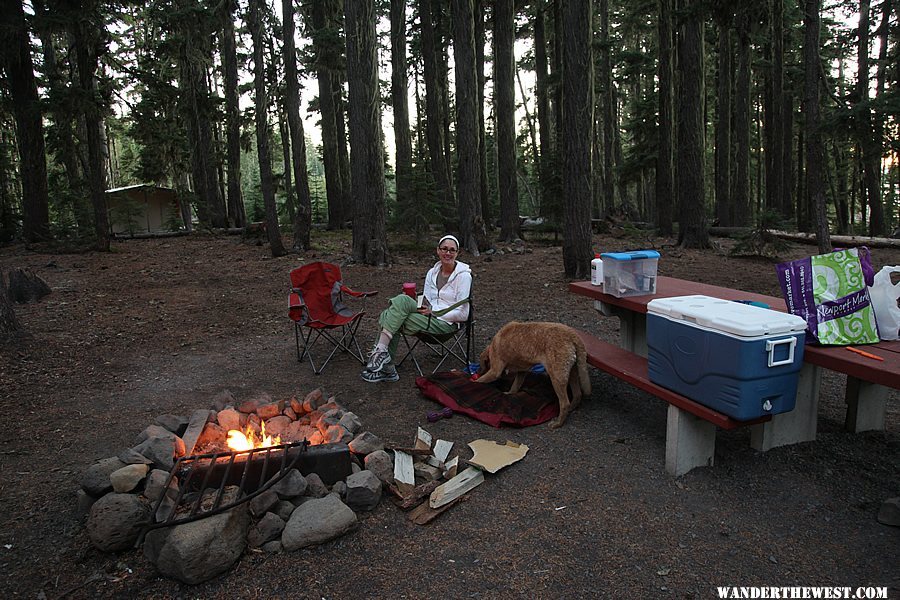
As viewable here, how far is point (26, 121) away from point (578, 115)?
41.1 feet

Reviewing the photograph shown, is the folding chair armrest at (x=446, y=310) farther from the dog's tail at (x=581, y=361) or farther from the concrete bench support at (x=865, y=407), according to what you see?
the concrete bench support at (x=865, y=407)

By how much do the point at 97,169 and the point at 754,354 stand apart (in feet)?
42.3

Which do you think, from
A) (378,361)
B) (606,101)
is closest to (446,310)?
Result: (378,361)

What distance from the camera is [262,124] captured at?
35.9ft

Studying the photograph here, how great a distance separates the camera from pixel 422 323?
4473 mm

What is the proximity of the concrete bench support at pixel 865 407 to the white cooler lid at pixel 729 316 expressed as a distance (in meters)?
1.06

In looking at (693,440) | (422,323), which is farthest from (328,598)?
(422,323)

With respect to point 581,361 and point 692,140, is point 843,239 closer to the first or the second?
point 692,140

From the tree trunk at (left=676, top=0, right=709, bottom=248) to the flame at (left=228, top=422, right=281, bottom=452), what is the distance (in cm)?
1101

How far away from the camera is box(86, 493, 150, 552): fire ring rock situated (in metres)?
2.30

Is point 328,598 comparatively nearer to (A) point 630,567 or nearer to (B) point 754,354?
(A) point 630,567

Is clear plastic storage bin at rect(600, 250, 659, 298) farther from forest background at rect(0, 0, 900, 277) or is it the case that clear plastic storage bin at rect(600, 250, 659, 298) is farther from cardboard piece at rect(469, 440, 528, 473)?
forest background at rect(0, 0, 900, 277)

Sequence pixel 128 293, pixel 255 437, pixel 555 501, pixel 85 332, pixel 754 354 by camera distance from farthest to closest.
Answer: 1. pixel 128 293
2. pixel 85 332
3. pixel 255 437
4. pixel 555 501
5. pixel 754 354

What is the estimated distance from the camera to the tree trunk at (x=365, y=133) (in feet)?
32.5
